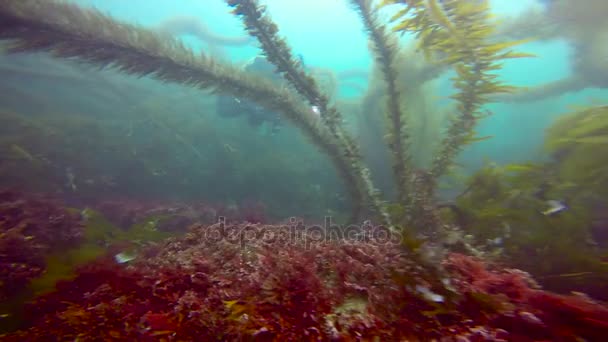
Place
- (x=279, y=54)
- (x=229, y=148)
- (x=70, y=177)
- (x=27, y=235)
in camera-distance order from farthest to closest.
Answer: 1. (x=229, y=148)
2. (x=70, y=177)
3. (x=279, y=54)
4. (x=27, y=235)

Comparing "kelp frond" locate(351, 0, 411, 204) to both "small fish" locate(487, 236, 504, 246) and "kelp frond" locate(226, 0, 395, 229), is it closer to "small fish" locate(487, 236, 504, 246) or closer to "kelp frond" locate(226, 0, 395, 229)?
"kelp frond" locate(226, 0, 395, 229)

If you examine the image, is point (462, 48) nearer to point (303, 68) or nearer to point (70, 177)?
point (303, 68)

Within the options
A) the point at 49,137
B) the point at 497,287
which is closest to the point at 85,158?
the point at 49,137

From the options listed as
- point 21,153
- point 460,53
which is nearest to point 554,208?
point 460,53

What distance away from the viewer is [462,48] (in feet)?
11.0

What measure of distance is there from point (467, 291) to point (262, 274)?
132 cm

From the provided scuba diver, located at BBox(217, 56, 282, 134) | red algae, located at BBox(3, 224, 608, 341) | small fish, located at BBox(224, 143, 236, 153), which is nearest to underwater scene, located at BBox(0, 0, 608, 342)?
red algae, located at BBox(3, 224, 608, 341)

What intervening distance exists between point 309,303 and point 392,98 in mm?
3111

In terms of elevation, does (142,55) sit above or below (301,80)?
below

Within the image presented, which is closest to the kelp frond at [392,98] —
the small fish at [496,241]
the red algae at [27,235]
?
the small fish at [496,241]

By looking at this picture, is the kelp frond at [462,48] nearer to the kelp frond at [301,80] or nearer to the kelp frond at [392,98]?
the kelp frond at [392,98]

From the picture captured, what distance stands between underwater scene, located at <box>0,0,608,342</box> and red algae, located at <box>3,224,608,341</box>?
1 cm

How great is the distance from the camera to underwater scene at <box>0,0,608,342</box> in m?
1.68

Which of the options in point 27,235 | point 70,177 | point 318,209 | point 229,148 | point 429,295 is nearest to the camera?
point 429,295
